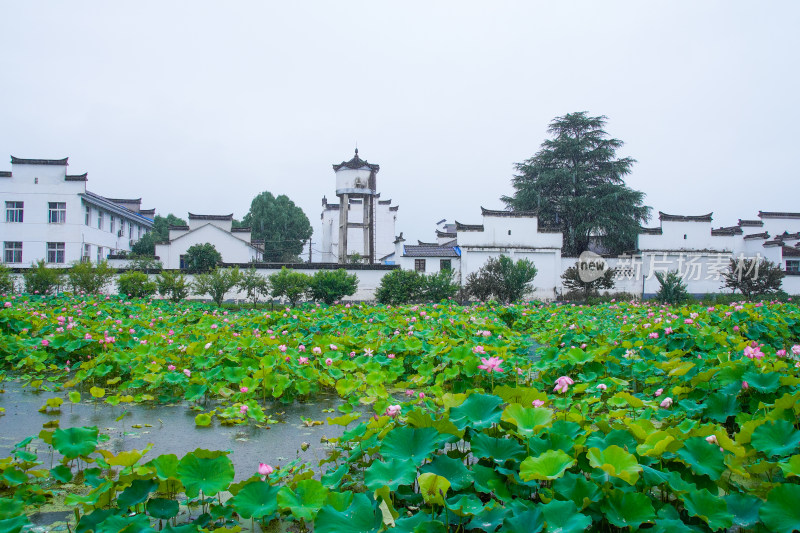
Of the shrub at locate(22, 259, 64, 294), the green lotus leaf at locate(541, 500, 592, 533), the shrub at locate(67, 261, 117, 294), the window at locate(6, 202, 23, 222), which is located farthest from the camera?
the window at locate(6, 202, 23, 222)

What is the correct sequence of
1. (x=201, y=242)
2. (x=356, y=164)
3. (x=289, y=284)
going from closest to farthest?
(x=289, y=284) → (x=356, y=164) → (x=201, y=242)

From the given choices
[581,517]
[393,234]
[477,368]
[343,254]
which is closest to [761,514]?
[581,517]

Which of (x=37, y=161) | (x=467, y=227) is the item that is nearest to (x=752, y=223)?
(x=467, y=227)

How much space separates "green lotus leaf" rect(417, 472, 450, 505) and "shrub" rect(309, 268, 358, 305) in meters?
13.2

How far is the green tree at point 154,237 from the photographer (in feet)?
87.8

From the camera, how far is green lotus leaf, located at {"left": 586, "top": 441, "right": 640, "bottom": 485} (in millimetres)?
1439

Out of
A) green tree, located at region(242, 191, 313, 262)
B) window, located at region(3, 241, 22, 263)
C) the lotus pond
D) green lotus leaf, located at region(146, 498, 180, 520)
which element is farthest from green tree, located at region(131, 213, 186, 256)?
green lotus leaf, located at region(146, 498, 180, 520)

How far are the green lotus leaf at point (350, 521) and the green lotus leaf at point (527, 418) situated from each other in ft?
2.02

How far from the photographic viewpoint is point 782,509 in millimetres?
1317

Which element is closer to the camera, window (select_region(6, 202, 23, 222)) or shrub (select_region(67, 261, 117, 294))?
shrub (select_region(67, 261, 117, 294))

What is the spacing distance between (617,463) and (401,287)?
13163 mm

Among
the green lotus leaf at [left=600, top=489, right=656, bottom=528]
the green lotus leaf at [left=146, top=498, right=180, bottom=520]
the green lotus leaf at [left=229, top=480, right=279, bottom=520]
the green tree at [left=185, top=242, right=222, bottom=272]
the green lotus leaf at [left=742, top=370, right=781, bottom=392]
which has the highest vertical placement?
the green tree at [left=185, top=242, right=222, bottom=272]

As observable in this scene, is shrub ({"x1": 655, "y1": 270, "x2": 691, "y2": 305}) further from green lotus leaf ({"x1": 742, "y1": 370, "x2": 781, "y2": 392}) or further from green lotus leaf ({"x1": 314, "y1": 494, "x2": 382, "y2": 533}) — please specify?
green lotus leaf ({"x1": 314, "y1": 494, "x2": 382, "y2": 533})

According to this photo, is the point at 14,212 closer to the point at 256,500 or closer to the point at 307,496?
the point at 256,500
